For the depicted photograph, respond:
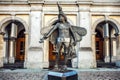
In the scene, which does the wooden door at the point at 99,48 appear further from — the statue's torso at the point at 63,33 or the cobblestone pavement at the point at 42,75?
the statue's torso at the point at 63,33

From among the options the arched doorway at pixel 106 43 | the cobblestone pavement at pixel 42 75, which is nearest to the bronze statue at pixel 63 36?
the cobblestone pavement at pixel 42 75

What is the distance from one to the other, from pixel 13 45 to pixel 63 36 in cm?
1416

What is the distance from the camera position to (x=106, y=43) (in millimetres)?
22031

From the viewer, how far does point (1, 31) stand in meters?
19.5

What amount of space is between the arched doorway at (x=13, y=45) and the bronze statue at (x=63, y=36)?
1205 centimetres

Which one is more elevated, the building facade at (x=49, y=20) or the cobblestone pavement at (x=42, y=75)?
the building facade at (x=49, y=20)

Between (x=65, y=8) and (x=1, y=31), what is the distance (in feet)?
20.0

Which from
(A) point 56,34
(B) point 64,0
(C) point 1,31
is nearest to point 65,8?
(B) point 64,0

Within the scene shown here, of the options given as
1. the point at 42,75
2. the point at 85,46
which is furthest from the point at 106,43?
the point at 42,75

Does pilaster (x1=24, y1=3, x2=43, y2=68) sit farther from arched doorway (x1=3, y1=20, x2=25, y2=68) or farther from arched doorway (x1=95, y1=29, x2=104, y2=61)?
arched doorway (x1=95, y1=29, x2=104, y2=61)

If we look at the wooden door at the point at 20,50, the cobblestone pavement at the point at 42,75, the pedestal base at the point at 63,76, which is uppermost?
the wooden door at the point at 20,50

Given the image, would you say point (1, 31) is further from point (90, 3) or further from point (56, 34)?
point (56, 34)

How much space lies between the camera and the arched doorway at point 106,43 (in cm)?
2177

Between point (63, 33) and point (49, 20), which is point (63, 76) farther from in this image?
point (49, 20)
